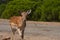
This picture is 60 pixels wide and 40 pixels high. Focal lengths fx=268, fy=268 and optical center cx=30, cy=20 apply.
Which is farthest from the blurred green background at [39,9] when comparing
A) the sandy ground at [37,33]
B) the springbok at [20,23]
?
the springbok at [20,23]

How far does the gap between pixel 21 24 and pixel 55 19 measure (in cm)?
1972

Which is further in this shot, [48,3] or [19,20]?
[48,3]

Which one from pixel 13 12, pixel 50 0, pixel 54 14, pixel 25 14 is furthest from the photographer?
pixel 13 12

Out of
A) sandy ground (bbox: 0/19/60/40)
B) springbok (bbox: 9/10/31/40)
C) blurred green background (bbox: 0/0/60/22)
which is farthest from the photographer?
blurred green background (bbox: 0/0/60/22)

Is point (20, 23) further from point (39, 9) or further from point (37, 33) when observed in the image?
point (39, 9)

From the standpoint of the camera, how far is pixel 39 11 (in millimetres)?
36312

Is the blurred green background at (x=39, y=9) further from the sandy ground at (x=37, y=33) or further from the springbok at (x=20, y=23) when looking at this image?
the springbok at (x=20, y=23)

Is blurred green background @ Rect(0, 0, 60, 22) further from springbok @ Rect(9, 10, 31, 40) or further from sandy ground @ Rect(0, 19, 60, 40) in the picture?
springbok @ Rect(9, 10, 31, 40)

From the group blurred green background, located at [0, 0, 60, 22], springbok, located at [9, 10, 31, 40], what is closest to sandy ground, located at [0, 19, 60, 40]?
springbok, located at [9, 10, 31, 40]

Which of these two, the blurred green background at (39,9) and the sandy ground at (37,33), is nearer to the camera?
the sandy ground at (37,33)

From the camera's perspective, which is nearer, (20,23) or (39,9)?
(20,23)

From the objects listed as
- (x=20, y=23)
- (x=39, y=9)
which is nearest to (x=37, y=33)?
(x=20, y=23)

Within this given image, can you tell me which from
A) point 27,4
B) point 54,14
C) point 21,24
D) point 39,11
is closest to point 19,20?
point 21,24

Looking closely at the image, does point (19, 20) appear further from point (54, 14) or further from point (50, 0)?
point (50, 0)
